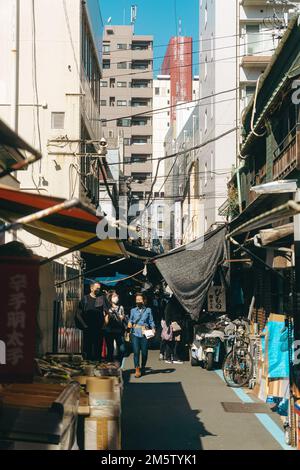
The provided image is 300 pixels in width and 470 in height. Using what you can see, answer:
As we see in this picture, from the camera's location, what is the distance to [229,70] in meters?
35.7

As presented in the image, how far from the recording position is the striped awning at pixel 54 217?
5184 mm

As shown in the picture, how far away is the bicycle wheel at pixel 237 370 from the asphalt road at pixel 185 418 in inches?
12.3

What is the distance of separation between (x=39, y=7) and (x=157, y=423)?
1712 cm

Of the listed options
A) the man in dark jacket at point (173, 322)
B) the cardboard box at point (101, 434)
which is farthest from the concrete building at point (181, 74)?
the cardboard box at point (101, 434)

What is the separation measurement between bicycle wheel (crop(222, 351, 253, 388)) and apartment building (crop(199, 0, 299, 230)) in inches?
775

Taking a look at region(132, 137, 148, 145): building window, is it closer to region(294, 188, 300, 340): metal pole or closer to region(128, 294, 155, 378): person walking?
region(128, 294, 155, 378): person walking

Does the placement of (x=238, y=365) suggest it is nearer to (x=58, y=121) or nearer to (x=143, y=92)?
(x=58, y=121)

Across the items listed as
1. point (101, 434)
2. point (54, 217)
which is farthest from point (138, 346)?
point (54, 217)

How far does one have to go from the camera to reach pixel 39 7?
74.5ft

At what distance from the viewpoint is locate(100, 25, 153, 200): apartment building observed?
7869 cm

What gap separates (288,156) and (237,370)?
493cm

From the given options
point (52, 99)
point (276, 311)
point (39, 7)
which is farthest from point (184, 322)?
point (39, 7)

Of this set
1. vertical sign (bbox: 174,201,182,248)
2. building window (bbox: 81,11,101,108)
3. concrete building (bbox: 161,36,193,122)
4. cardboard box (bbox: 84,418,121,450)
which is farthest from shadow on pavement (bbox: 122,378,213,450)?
concrete building (bbox: 161,36,193,122)
